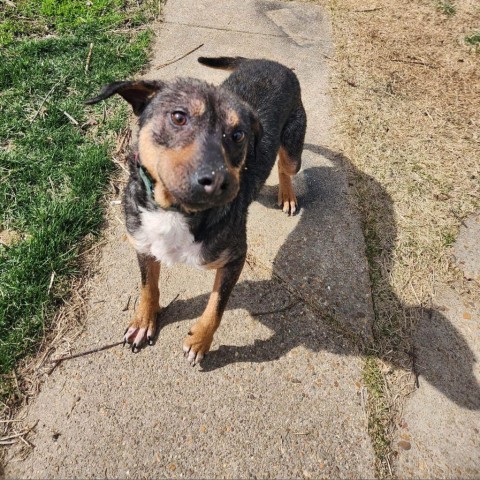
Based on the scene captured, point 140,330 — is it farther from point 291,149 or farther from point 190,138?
point 291,149

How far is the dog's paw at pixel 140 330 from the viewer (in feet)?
10.6

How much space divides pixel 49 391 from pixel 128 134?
300 centimetres

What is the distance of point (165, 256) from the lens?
2887 millimetres

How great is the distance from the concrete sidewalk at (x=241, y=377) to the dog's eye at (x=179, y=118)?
168 cm

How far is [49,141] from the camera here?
177 inches

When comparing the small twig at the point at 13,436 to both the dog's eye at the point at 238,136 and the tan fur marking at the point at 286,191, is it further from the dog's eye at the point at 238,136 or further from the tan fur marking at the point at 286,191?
the tan fur marking at the point at 286,191

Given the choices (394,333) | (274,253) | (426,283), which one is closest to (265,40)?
(274,253)

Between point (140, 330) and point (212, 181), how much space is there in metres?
1.66

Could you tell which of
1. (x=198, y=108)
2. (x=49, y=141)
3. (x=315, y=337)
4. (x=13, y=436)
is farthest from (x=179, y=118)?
(x=49, y=141)

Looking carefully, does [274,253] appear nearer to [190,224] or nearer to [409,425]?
[190,224]

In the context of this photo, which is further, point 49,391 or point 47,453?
point 49,391

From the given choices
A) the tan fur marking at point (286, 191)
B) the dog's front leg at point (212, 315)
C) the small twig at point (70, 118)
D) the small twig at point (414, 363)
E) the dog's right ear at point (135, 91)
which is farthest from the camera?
the small twig at point (70, 118)

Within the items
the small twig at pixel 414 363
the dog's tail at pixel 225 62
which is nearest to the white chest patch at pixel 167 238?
the small twig at pixel 414 363

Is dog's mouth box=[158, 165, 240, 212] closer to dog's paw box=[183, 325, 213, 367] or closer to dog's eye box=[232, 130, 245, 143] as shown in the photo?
dog's eye box=[232, 130, 245, 143]
